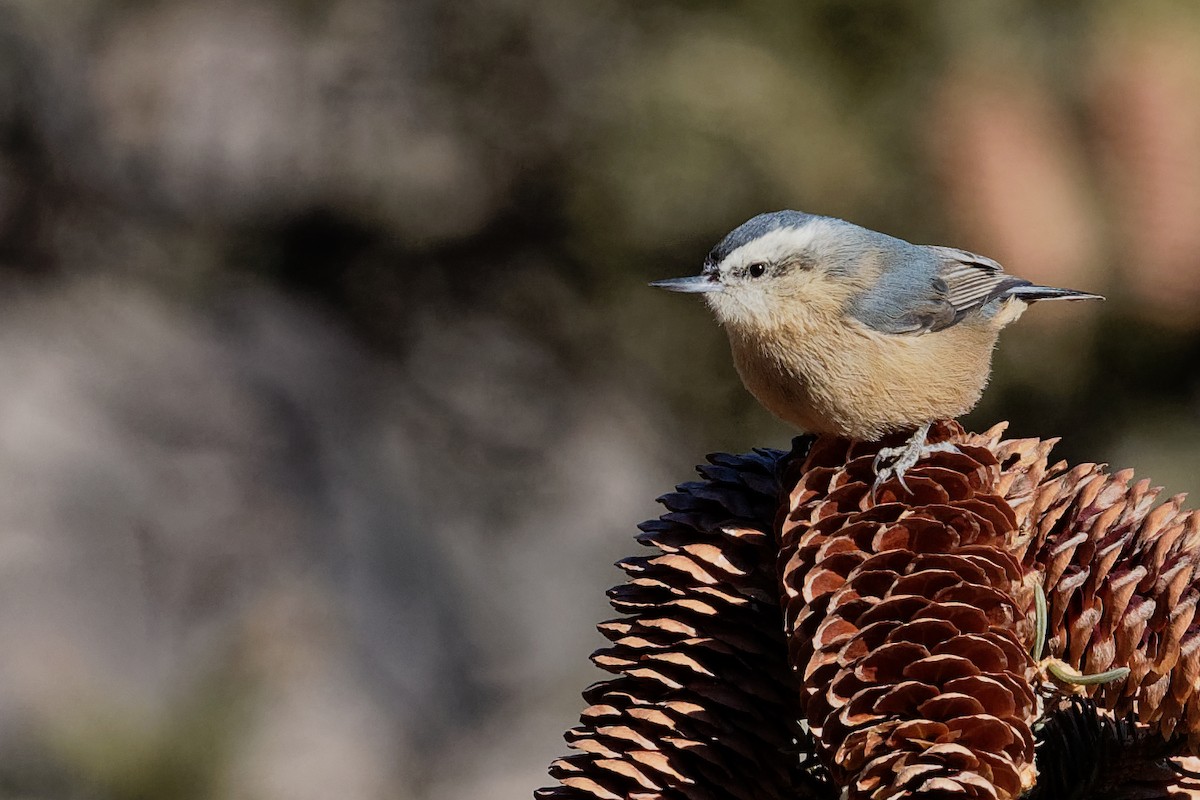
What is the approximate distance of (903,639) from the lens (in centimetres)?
98

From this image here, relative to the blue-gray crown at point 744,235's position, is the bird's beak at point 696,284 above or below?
below

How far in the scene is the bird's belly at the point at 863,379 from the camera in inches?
64.0

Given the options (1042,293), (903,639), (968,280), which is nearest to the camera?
(903,639)

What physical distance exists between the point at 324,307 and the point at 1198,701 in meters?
4.00

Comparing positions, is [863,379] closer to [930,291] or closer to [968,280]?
[930,291]

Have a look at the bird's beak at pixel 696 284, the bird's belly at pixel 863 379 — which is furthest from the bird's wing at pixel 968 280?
the bird's beak at pixel 696 284

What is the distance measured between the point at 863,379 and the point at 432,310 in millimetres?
2902

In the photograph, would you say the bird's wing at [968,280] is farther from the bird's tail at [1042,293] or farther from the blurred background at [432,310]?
the blurred background at [432,310]

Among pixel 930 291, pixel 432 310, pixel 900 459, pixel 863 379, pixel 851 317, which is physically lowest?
pixel 900 459

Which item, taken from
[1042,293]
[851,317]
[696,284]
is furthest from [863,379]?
[1042,293]

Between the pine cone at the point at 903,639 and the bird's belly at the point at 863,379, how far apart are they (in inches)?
16.1

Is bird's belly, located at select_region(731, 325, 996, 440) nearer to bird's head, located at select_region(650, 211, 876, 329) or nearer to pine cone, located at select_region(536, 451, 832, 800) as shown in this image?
bird's head, located at select_region(650, 211, 876, 329)

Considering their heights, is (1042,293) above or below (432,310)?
below

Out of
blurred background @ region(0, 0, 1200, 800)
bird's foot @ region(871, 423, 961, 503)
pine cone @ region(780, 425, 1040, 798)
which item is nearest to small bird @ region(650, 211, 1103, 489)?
bird's foot @ region(871, 423, 961, 503)
